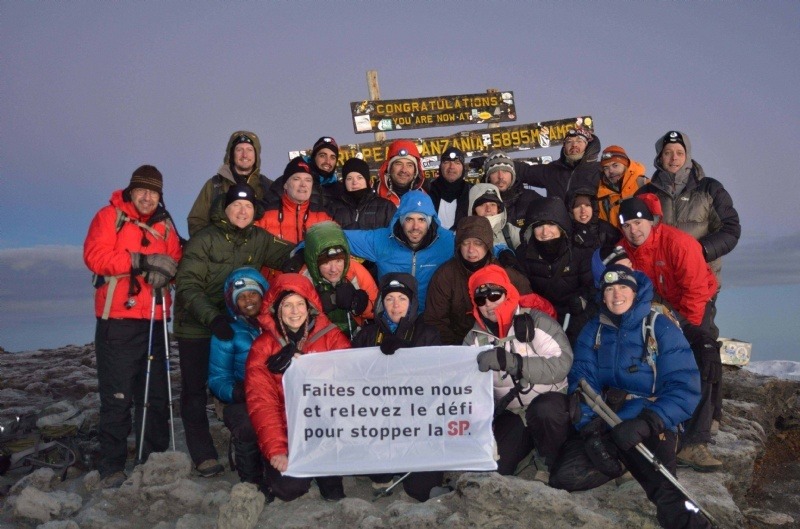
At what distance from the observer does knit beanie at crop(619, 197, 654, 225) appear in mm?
6488

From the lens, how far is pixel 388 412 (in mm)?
5461

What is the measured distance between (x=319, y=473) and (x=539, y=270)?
328cm

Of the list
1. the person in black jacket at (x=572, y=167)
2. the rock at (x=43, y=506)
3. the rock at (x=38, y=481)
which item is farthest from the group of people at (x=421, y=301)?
the rock at (x=38, y=481)

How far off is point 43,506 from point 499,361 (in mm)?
4902

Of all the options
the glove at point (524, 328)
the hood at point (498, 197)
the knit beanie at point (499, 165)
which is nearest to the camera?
the glove at point (524, 328)

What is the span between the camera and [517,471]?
598 cm

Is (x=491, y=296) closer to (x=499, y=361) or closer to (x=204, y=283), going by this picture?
(x=499, y=361)

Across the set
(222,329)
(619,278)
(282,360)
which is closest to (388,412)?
(282,360)

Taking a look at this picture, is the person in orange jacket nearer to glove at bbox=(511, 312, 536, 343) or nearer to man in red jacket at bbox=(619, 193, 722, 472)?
glove at bbox=(511, 312, 536, 343)

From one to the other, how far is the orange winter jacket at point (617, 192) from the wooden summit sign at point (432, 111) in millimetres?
7829

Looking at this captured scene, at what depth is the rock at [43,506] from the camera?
6125 millimetres

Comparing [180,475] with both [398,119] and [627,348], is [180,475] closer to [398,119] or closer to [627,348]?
[627,348]

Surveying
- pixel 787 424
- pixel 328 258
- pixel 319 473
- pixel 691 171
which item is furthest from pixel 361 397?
pixel 787 424

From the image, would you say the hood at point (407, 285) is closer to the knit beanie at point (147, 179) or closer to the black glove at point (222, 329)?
the black glove at point (222, 329)
